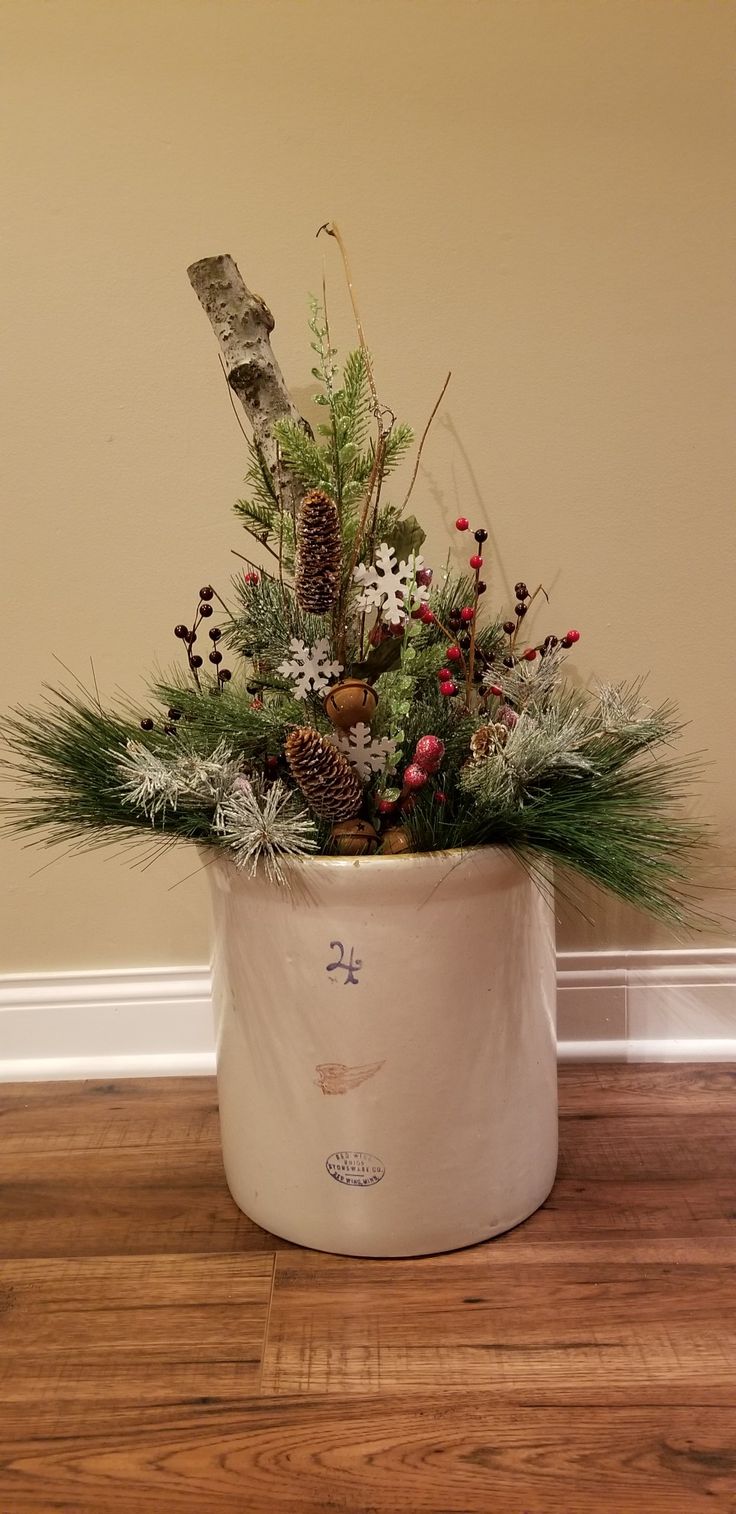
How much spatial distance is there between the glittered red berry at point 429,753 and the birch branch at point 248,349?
25 cm

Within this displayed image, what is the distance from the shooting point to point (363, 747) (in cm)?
80

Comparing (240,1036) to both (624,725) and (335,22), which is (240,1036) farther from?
(335,22)

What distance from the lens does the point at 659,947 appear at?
1.16m

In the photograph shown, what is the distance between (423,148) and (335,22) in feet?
0.47

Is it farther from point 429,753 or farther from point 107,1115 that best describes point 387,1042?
point 107,1115

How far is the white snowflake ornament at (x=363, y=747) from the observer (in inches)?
31.5

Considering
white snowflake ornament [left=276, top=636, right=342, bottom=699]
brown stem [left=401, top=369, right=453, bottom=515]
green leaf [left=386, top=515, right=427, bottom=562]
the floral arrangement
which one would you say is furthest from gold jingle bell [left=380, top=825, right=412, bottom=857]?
brown stem [left=401, top=369, right=453, bottom=515]

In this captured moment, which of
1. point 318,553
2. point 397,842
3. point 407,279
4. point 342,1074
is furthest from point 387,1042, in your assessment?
point 407,279

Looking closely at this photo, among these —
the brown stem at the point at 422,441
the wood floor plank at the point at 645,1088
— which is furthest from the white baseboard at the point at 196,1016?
the brown stem at the point at 422,441

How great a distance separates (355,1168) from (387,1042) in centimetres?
10

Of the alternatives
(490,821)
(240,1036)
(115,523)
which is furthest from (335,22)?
(240,1036)

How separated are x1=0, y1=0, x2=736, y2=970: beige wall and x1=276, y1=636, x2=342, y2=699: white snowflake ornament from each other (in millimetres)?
323

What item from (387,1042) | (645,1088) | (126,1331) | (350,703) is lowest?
(645,1088)

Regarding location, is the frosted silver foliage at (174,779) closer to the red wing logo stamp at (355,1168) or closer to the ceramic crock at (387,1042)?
the ceramic crock at (387,1042)
